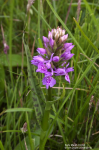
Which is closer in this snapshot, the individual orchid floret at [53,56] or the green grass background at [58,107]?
the individual orchid floret at [53,56]

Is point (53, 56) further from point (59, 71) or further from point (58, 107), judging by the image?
point (58, 107)

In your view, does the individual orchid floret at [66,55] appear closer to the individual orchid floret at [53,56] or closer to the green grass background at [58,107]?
the individual orchid floret at [53,56]

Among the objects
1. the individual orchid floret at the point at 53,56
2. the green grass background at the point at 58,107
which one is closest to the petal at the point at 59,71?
the individual orchid floret at the point at 53,56

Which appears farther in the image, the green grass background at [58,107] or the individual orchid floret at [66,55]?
the green grass background at [58,107]

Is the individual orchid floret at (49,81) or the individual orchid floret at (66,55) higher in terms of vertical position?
the individual orchid floret at (66,55)

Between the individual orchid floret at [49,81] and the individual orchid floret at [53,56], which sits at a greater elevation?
the individual orchid floret at [53,56]

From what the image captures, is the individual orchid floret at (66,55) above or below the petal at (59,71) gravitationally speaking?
above

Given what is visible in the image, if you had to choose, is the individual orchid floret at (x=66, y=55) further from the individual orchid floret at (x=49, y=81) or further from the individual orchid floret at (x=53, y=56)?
the individual orchid floret at (x=49, y=81)

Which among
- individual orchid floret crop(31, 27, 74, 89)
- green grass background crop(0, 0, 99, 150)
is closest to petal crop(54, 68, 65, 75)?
individual orchid floret crop(31, 27, 74, 89)

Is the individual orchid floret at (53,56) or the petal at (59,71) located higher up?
the individual orchid floret at (53,56)

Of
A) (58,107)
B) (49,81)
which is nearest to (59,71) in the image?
(49,81)

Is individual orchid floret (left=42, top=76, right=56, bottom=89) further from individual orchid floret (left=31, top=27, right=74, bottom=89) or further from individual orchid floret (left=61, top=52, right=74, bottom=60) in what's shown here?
individual orchid floret (left=61, top=52, right=74, bottom=60)

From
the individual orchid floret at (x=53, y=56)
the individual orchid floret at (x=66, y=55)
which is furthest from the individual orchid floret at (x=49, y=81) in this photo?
the individual orchid floret at (x=66, y=55)
